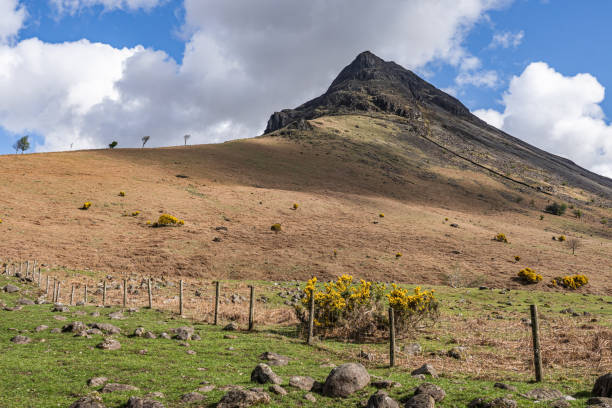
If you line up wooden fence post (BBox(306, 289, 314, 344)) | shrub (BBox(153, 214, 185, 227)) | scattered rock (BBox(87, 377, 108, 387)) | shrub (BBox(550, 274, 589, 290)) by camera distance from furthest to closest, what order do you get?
shrub (BBox(153, 214, 185, 227))
shrub (BBox(550, 274, 589, 290))
wooden fence post (BBox(306, 289, 314, 344))
scattered rock (BBox(87, 377, 108, 387))

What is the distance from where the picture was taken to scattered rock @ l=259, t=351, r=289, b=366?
12.8 m

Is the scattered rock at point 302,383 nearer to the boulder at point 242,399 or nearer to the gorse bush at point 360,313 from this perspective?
the boulder at point 242,399

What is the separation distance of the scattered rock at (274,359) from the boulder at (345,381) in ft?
11.5

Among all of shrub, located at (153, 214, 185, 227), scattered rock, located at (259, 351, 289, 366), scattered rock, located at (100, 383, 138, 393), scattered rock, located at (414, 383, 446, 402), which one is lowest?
scattered rock, located at (259, 351, 289, 366)

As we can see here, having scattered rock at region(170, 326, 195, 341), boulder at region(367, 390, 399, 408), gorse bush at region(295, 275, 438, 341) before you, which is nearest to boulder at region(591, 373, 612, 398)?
boulder at region(367, 390, 399, 408)

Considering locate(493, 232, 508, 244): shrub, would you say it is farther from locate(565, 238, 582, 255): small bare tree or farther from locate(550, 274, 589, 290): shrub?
locate(550, 274, 589, 290): shrub

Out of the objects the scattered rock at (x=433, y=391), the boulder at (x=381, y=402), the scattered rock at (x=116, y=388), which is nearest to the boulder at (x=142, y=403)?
the scattered rock at (x=116, y=388)

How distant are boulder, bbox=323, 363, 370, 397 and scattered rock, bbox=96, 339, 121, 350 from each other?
8.37 meters

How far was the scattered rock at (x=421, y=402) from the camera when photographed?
7950 mm

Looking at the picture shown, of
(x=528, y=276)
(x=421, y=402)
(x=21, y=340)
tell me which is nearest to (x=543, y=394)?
(x=421, y=402)

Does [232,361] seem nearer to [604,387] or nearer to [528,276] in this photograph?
[604,387]

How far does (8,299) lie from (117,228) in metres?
25.2

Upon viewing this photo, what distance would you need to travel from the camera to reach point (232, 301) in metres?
27.1

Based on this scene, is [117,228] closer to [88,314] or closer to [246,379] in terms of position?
[88,314]
